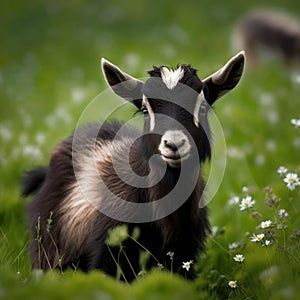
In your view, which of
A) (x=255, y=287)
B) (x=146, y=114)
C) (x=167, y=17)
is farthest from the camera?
(x=167, y=17)

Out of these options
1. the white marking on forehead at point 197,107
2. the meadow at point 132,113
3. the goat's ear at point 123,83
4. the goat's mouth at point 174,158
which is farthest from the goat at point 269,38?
the goat's mouth at point 174,158

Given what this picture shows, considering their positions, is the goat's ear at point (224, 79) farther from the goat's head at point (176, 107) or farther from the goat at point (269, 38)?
the goat at point (269, 38)

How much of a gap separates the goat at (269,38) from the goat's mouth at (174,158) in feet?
35.7

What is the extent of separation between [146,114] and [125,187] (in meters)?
0.60

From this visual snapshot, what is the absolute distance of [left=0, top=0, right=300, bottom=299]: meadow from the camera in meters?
4.23

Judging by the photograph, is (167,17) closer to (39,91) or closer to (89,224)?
(39,91)

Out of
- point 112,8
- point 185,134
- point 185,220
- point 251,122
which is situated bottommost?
point 185,220

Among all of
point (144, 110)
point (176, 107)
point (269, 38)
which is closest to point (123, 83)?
point (144, 110)

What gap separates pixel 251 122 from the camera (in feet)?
35.4

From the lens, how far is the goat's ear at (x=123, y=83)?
5238mm

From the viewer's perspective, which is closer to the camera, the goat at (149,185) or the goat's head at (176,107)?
the goat's head at (176,107)

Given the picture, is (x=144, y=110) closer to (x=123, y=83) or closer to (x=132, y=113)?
(x=123, y=83)

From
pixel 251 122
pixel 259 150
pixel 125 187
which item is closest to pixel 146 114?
pixel 125 187

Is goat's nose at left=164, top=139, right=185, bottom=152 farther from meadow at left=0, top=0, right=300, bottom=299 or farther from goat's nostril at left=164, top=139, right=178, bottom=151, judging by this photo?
meadow at left=0, top=0, right=300, bottom=299
